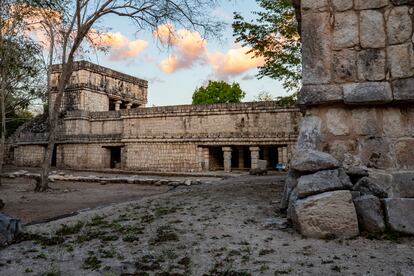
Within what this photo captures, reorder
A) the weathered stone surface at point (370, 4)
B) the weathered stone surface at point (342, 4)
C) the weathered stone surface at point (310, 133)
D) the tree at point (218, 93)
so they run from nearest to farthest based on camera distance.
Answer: the weathered stone surface at point (370, 4), the weathered stone surface at point (342, 4), the weathered stone surface at point (310, 133), the tree at point (218, 93)

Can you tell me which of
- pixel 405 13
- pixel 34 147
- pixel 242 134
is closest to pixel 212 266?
pixel 405 13

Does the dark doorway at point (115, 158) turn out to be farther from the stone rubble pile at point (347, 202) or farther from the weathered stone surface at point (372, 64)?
the weathered stone surface at point (372, 64)

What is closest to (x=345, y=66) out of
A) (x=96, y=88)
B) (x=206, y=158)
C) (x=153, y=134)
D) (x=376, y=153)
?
(x=376, y=153)

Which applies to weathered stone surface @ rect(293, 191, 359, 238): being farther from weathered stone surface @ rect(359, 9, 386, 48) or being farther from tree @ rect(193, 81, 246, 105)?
tree @ rect(193, 81, 246, 105)

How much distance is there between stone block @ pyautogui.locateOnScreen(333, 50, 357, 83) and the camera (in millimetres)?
3809

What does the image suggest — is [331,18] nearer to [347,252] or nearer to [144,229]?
[347,252]

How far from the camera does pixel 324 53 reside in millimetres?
3936

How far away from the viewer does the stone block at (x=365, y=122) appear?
12.3 feet

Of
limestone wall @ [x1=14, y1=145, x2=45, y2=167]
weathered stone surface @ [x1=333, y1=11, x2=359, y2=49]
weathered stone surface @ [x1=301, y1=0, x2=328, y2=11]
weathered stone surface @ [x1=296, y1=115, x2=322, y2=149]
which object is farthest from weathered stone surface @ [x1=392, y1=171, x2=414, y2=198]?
limestone wall @ [x1=14, y1=145, x2=45, y2=167]

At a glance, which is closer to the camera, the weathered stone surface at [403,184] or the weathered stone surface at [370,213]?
the weathered stone surface at [370,213]

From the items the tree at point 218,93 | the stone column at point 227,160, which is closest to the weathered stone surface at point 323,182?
the stone column at point 227,160

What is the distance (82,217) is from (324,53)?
440 cm

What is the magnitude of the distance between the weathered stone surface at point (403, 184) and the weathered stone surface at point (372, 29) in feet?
4.85

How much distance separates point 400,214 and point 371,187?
1.27 feet
